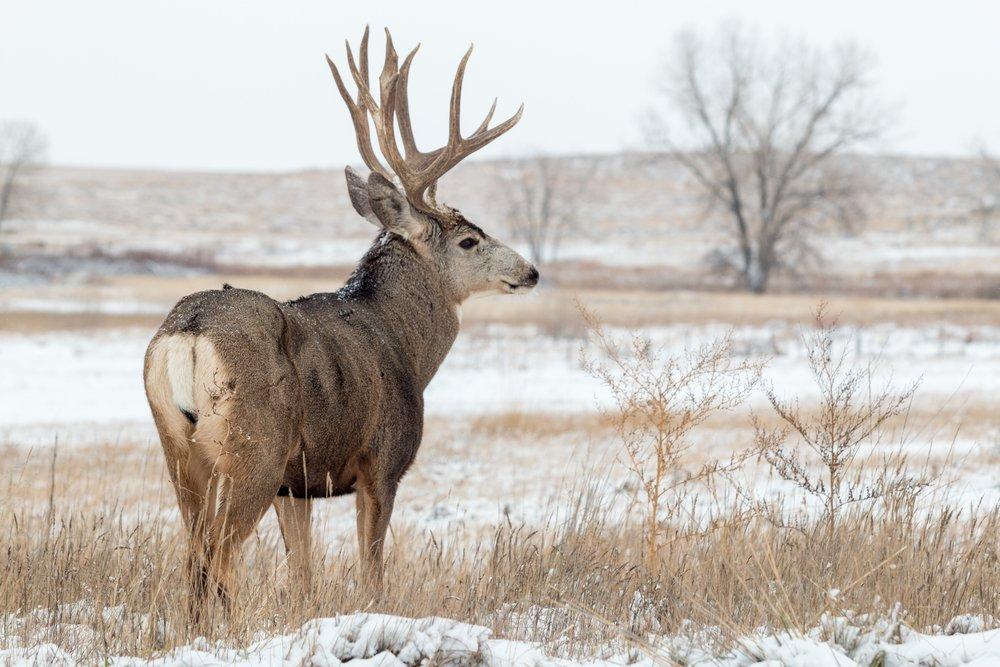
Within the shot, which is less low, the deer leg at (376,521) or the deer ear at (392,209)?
the deer ear at (392,209)

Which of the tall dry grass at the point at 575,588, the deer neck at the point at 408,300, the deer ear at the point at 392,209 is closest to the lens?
the tall dry grass at the point at 575,588

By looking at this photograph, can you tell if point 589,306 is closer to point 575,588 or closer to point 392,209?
point 392,209

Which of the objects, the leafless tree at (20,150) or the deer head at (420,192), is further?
the leafless tree at (20,150)

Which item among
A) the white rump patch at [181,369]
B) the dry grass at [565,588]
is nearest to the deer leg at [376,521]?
the dry grass at [565,588]

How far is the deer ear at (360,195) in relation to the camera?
636 centimetres

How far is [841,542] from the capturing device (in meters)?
4.93

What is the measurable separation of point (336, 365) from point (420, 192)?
1.82 meters

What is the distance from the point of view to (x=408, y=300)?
235 inches

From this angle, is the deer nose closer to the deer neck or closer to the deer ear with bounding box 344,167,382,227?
the deer neck

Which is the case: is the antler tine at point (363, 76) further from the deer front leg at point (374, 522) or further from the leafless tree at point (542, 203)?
the leafless tree at point (542, 203)

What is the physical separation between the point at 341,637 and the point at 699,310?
93.2 ft

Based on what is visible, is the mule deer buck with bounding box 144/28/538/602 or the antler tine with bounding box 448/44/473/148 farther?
the antler tine with bounding box 448/44/473/148

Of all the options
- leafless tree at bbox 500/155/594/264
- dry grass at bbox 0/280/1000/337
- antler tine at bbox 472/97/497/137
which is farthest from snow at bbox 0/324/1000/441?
leafless tree at bbox 500/155/594/264

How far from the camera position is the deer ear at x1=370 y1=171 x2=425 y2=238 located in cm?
604
